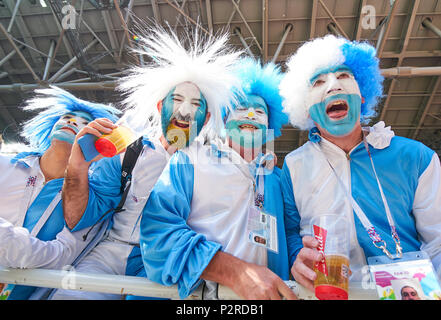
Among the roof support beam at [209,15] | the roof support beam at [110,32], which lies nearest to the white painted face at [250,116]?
the roof support beam at [209,15]

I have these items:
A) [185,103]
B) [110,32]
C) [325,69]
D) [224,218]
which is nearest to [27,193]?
[185,103]

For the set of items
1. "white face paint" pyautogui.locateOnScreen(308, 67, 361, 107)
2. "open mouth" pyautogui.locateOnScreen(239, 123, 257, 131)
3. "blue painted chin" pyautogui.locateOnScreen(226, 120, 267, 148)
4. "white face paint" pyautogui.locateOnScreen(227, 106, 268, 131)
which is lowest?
"blue painted chin" pyautogui.locateOnScreen(226, 120, 267, 148)

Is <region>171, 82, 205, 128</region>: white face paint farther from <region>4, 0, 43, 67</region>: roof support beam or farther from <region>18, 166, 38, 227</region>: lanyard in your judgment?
<region>4, 0, 43, 67</region>: roof support beam

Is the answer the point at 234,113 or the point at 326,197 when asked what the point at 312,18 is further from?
the point at 326,197

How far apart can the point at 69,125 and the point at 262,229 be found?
1622 millimetres

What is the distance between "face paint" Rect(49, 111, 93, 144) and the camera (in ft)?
6.27

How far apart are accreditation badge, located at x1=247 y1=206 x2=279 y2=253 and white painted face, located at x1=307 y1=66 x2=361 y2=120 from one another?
2.60 ft

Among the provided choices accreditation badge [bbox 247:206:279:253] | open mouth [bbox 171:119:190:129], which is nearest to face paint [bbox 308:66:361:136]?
accreditation badge [bbox 247:206:279:253]

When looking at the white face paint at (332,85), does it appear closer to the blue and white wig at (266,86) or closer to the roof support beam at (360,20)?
the blue and white wig at (266,86)

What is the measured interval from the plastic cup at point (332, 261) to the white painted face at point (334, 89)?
3.01 feet

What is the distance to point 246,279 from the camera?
1072 mm

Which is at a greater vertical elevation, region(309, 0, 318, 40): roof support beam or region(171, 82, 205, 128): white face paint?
region(309, 0, 318, 40): roof support beam

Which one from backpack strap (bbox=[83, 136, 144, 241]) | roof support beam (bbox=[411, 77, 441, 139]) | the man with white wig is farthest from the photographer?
roof support beam (bbox=[411, 77, 441, 139])
